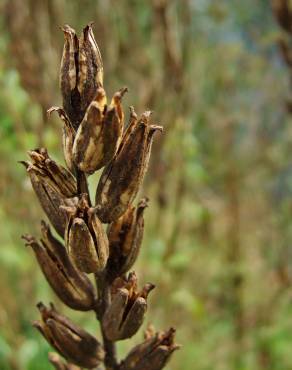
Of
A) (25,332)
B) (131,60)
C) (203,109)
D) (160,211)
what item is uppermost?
(203,109)

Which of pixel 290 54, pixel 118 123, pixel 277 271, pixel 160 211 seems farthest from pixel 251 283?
pixel 118 123

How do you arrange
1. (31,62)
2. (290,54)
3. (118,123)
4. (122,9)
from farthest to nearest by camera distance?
(122,9) < (31,62) < (290,54) < (118,123)

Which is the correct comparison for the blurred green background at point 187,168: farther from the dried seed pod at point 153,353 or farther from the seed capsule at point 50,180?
the seed capsule at point 50,180

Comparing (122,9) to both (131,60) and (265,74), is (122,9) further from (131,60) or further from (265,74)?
(265,74)

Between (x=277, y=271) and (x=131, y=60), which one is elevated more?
(x=131, y=60)

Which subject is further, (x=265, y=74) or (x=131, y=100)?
(x=265, y=74)

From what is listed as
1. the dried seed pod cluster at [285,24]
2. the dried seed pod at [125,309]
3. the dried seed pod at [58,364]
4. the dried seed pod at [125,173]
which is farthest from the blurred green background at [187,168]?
the dried seed pod at [125,173]

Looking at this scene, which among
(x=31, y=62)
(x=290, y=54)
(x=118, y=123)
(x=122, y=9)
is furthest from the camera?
(x=122, y=9)

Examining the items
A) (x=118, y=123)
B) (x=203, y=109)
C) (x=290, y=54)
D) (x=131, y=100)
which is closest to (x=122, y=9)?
(x=131, y=100)
